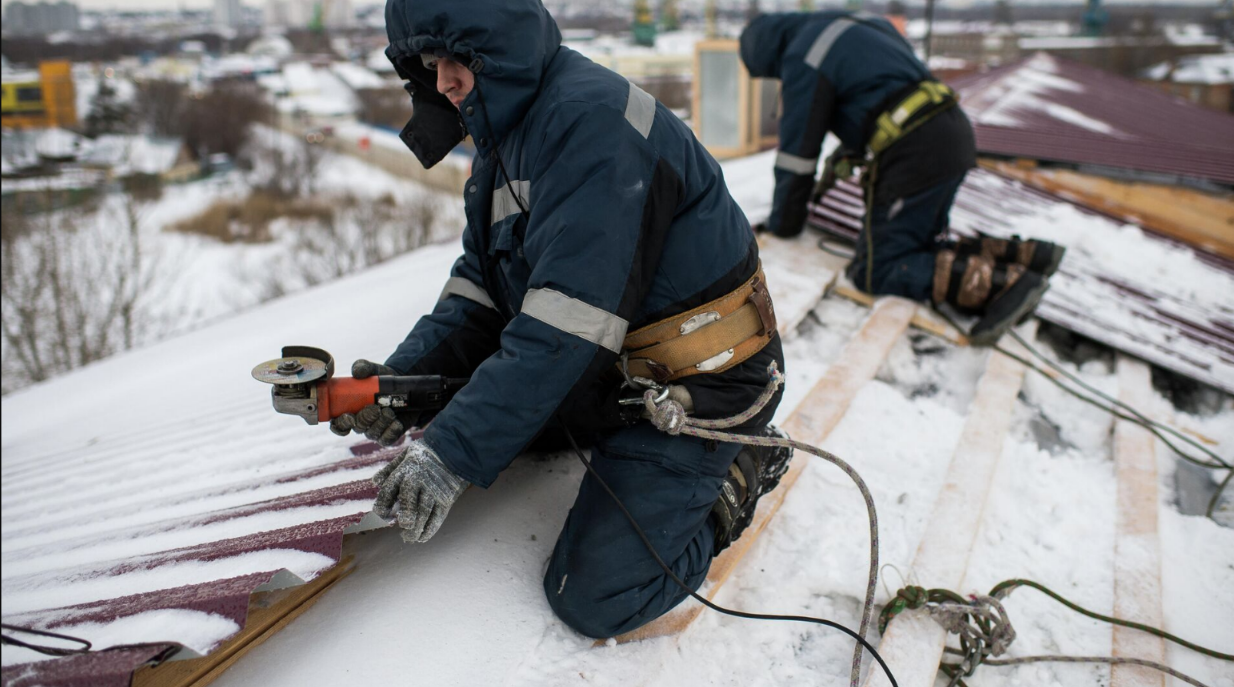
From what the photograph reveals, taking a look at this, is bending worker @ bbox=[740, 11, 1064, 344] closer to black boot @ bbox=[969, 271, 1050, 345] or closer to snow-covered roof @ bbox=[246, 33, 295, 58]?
black boot @ bbox=[969, 271, 1050, 345]

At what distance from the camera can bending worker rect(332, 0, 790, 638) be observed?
172cm

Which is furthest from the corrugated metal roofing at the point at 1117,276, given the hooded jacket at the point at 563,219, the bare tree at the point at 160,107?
the bare tree at the point at 160,107

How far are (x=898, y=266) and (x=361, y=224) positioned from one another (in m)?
24.8

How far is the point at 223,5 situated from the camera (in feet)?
314

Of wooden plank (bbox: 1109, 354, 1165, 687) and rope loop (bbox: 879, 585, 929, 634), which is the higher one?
rope loop (bbox: 879, 585, 929, 634)

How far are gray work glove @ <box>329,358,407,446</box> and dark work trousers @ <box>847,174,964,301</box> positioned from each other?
105 inches

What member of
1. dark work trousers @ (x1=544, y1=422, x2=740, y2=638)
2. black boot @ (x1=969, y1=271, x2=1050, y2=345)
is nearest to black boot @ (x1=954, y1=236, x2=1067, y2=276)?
black boot @ (x1=969, y1=271, x2=1050, y2=345)

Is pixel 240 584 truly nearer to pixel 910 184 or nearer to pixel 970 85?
pixel 910 184

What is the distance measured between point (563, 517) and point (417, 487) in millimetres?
656

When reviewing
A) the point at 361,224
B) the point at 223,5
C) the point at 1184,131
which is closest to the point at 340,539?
the point at 1184,131

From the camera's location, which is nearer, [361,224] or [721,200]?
[721,200]

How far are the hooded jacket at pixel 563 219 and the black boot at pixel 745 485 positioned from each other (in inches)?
8.6

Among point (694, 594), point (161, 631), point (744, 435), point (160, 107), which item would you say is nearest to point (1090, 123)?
point (744, 435)

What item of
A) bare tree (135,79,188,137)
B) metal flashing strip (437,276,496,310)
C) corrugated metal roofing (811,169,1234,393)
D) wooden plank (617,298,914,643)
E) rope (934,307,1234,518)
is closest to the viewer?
wooden plank (617,298,914,643)
